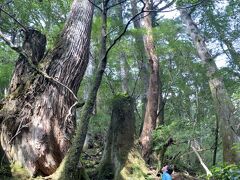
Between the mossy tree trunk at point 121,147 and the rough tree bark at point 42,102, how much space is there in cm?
132

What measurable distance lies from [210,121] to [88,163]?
793 cm

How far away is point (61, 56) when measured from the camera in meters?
6.20

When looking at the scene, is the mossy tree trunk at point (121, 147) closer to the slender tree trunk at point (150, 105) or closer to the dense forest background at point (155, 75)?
the dense forest background at point (155, 75)

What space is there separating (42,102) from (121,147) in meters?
2.17

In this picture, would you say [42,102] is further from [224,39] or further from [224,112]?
[224,39]

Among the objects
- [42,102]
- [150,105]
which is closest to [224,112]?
[150,105]

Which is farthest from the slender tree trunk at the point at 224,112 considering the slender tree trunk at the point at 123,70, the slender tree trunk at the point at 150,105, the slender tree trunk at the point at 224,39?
the slender tree trunk at the point at 123,70

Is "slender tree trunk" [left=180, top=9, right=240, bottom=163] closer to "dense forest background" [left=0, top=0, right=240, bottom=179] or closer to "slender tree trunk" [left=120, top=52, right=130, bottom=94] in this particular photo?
"dense forest background" [left=0, top=0, right=240, bottom=179]

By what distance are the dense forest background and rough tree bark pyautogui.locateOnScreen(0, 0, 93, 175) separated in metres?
0.08

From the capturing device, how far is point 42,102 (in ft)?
17.8

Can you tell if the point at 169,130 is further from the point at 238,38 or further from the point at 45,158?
the point at 238,38

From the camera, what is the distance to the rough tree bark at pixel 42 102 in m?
5.01

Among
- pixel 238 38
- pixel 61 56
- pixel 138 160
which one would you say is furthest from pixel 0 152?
pixel 238 38

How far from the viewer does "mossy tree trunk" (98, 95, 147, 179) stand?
638 centimetres
